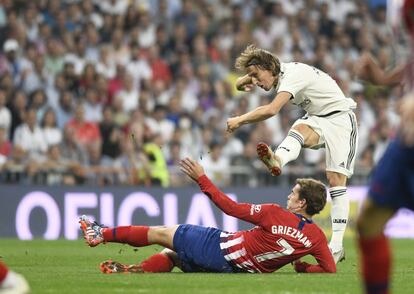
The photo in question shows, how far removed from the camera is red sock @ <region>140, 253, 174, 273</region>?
10.7 meters

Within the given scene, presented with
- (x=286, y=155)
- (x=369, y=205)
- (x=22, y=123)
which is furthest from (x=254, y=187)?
(x=369, y=205)

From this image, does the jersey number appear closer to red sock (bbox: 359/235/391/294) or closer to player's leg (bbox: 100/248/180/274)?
player's leg (bbox: 100/248/180/274)

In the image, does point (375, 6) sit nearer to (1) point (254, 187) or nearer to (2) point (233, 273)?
(1) point (254, 187)

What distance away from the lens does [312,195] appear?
10.5 m

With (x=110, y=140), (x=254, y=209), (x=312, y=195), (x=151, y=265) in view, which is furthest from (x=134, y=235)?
(x=110, y=140)

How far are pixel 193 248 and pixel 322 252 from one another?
1.24 meters

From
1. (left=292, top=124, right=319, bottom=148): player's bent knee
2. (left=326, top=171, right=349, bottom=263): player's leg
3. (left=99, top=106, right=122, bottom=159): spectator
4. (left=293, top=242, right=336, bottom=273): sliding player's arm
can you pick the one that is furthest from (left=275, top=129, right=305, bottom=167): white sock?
(left=99, top=106, right=122, bottom=159): spectator

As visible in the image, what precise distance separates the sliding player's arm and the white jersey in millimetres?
2067

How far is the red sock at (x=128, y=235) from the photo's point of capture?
10453 mm

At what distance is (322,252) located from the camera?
10.5m

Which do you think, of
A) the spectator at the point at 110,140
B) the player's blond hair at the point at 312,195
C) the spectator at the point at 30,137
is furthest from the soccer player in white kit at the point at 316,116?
the spectator at the point at 110,140

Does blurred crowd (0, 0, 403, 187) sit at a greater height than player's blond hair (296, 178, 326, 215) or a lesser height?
greater

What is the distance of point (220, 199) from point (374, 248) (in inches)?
151

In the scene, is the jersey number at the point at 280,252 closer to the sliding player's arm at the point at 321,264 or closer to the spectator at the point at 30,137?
the sliding player's arm at the point at 321,264
